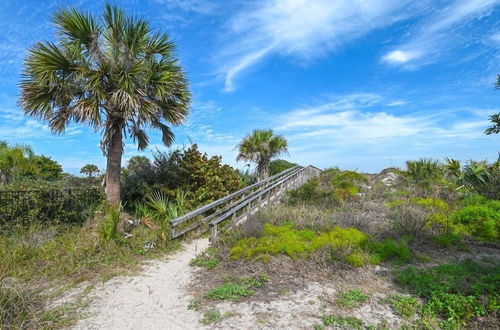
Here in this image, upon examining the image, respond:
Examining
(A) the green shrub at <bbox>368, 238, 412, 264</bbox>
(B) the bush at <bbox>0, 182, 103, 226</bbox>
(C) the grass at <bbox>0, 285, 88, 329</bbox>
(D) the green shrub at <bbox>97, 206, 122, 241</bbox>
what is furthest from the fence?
(A) the green shrub at <bbox>368, 238, 412, 264</bbox>

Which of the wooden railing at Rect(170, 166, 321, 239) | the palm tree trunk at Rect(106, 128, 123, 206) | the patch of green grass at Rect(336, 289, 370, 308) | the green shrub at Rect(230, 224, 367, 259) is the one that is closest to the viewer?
the patch of green grass at Rect(336, 289, 370, 308)

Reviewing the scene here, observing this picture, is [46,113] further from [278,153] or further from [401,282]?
[278,153]

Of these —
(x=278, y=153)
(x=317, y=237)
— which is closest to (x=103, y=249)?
(x=317, y=237)

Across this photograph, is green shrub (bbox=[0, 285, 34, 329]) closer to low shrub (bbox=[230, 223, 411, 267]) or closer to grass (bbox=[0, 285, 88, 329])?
grass (bbox=[0, 285, 88, 329])

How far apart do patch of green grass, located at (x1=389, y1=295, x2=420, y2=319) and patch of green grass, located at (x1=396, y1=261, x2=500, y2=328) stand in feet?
0.35

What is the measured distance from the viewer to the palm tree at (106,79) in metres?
8.38

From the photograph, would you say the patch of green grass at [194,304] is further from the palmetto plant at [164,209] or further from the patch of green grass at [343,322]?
the palmetto plant at [164,209]

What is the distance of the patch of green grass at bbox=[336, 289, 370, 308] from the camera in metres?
4.00

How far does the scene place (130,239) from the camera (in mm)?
7020

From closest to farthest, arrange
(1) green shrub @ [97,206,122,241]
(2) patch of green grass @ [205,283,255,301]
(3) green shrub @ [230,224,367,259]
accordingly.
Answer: (2) patch of green grass @ [205,283,255,301] → (3) green shrub @ [230,224,367,259] → (1) green shrub @ [97,206,122,241]

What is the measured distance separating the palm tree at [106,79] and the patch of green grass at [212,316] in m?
6.30

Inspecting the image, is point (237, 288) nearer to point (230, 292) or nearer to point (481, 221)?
point (230, 292)

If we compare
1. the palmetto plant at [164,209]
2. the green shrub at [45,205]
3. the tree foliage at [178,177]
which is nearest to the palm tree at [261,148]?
the tree foliage at [178,177]

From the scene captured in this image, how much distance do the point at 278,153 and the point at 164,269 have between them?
1333cm
